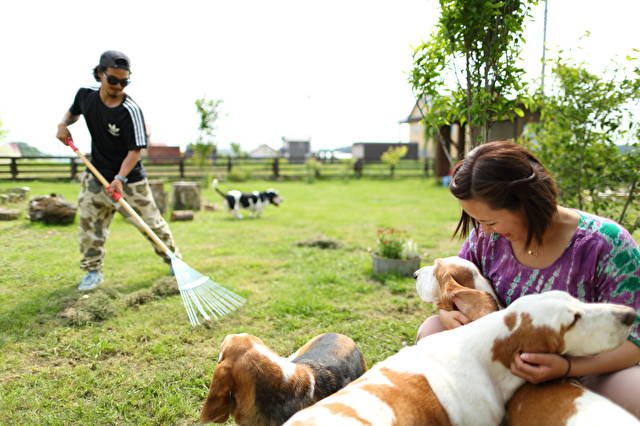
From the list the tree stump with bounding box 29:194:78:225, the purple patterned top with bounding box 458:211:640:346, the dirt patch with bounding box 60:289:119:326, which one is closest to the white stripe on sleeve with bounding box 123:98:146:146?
the dirt patch with bounding box 60:289:119:326

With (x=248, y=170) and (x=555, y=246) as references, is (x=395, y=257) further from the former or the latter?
(x=248, y=170)

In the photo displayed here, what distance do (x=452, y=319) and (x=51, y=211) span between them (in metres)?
8.55

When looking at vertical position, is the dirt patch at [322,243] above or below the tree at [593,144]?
below

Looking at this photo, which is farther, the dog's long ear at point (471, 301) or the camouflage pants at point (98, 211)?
the camouflage pants at point (98, 211)

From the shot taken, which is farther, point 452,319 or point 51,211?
point 51,211

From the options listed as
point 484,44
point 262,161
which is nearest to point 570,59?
point 484,44

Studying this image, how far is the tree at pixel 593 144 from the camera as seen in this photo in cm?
458

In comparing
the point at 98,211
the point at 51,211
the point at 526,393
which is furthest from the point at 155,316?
the point at 51,211

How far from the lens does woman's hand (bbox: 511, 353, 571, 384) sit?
6.03ft

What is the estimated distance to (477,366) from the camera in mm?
1914

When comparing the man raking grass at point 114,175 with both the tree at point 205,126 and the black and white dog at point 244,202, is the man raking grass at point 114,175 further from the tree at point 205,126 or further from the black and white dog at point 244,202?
the tree at point 205,126

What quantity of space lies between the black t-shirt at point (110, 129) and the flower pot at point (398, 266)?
9.92 ft

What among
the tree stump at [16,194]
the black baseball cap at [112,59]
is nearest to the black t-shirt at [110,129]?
the black baseball cap at [112,59]

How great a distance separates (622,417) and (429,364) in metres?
0.68
